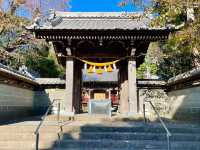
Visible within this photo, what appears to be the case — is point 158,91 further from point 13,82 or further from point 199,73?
point 13,82

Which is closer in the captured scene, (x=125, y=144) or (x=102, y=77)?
(x=125, y=144)

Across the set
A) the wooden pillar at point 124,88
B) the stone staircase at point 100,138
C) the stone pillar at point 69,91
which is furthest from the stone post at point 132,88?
the stone staircase at point 100,138

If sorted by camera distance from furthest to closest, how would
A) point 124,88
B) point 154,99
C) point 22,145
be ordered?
point 154,99 < point 124,88 < point 22,145

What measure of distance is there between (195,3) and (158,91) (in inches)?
361

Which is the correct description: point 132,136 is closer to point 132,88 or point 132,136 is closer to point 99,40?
point 132,88

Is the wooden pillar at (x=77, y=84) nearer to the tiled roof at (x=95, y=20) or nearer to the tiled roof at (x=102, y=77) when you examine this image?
the tiled roof at (x=95, y=20)

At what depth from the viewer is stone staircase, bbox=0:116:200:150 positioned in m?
7.38

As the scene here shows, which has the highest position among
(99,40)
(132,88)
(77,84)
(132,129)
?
(99,40)

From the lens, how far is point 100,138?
790 centimetres

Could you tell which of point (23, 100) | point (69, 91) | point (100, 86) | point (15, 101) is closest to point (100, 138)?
point (69, 91)

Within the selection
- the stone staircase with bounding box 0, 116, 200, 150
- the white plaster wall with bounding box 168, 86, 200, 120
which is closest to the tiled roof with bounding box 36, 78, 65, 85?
the white plaster wall with bounding box 168, 86, 200, 120

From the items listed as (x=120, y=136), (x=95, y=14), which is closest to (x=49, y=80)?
(x=95, y=14)

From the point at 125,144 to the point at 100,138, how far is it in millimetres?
793

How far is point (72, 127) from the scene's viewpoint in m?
8.45
